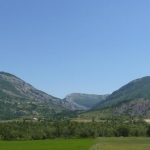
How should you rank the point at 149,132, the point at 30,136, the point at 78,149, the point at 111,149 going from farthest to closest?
the point at 149,132 → the point at 30,136 → the point at 78,149 → the point at 111,149

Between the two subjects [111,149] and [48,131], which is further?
[48,131]

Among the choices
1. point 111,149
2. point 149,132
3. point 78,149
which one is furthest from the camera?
point 149,132

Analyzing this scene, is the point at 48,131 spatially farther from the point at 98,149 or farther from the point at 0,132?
the point at 98,149

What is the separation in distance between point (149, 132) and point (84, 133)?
43765 millimetres

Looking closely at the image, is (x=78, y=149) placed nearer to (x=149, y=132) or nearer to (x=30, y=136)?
(x=30, y=136)

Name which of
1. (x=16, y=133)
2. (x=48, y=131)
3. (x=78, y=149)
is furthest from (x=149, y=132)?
(x=78, y=149)

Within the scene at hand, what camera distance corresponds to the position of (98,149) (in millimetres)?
85188

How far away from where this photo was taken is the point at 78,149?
9512cm

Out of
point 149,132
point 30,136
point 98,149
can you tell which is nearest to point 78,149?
point 98,149

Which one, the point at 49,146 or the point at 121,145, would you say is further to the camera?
the point at 49,146

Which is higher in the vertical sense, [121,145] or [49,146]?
[49,146]

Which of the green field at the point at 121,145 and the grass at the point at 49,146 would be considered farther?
the grass at the point at 49,146

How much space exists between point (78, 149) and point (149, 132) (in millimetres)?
115129

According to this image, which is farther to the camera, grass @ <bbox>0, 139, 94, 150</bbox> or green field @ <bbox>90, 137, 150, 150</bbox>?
grass @ <bbox>0, 139, 94, 150</bbox>
